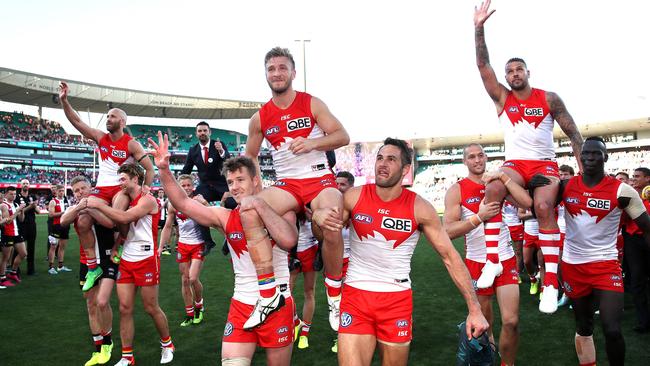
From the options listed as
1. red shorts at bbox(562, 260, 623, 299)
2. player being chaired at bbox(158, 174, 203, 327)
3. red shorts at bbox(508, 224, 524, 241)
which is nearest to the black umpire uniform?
player being chaired at bbox(158, 174, 203, 327)

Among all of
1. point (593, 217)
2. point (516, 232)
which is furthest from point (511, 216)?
point (593, 217)

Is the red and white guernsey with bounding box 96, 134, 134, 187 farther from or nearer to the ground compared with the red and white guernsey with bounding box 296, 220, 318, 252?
farther from the ground

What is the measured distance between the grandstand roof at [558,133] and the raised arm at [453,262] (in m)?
45.8

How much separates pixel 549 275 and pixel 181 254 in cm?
668

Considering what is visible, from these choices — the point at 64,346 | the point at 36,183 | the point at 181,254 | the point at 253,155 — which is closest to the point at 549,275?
the point at 253,155

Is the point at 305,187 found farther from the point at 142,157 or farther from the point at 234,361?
the point at 142,157

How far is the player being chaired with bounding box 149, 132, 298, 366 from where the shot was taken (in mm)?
4188

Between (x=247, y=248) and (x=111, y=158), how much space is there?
4251 millimetres

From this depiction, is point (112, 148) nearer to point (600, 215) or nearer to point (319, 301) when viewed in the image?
point (319, 301)

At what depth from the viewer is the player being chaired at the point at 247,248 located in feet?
13.7

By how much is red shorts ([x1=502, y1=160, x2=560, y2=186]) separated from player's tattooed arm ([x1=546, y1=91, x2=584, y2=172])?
33 centimetres

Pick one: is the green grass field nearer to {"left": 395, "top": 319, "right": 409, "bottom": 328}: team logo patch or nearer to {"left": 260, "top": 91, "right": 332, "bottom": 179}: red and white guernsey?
{"left": 395, "top": 319, "right": 409, "bottom": 328}: team logo patch

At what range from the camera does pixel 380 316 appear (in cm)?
415

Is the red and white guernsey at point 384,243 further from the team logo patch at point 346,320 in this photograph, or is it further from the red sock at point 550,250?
the red sock at point 550,250
